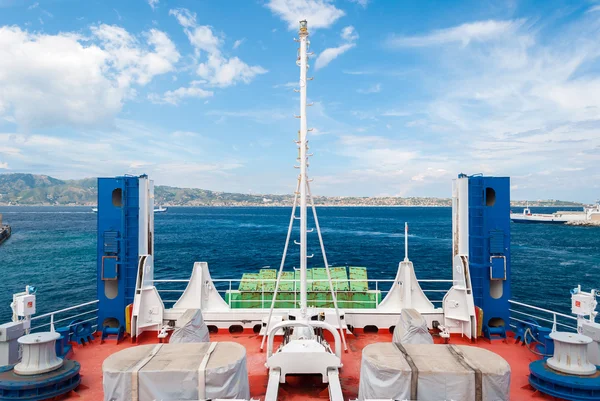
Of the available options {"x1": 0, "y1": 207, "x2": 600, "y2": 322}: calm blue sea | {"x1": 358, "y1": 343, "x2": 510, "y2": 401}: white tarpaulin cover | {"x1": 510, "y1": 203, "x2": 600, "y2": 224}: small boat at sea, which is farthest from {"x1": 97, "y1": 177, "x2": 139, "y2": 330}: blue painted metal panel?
{"x1": 510, "y1": 203, "x2": 600, "y2": 224}: small boat at sea

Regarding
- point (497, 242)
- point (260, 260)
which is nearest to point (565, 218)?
point (260, 260)

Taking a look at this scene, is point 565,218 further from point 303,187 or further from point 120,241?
point 120,241

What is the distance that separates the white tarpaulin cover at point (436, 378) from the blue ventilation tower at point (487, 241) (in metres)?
5.70

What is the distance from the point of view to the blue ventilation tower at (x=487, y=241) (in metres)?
11.8

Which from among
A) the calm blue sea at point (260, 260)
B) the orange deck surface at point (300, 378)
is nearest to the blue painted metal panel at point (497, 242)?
the orange deck surface at point (300, 378)

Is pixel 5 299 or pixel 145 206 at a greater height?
pixel 145 206

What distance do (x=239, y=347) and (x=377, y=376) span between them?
2.45 metres

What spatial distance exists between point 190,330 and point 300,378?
8.83ft

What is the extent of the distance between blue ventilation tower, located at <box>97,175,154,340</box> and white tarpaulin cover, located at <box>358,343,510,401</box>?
8.22 meters

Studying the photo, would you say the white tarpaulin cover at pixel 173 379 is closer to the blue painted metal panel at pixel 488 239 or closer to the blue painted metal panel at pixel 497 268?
the blue painted metal panel at pixel 488 239

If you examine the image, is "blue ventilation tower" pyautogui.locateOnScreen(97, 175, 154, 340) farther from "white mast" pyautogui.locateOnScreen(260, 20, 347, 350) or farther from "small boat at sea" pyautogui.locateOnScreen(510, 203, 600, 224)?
"small boat at sea" pyautogui.locateOnScreen(510, 203, 600, 224)

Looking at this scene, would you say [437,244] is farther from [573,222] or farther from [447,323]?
[573,222]

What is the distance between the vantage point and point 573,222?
122875 mm

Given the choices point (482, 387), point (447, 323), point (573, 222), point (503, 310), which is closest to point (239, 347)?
point (482, 387)
